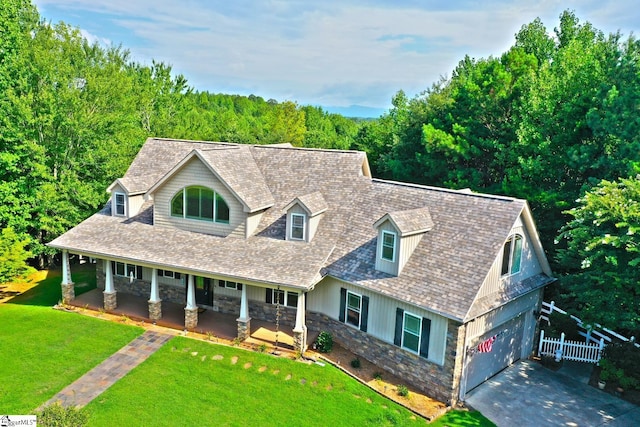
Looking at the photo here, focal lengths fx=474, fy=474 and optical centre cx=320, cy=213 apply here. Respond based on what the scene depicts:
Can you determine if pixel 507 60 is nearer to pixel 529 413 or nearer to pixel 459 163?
pixel 459 163

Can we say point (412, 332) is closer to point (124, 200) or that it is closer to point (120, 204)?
point (124, 200)

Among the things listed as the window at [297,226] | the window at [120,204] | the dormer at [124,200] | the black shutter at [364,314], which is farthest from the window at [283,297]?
the window at [120,204]

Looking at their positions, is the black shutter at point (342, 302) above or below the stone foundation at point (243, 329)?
above

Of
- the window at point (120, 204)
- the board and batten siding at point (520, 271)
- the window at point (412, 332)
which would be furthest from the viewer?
the window at point (120, 204)

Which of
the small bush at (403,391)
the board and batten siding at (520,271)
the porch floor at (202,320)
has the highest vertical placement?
the board and batten siding at (520,271)

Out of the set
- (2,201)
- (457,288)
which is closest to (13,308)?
(2,201)

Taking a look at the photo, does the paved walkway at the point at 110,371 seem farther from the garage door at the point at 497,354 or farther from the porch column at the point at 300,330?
the garage door at the point at 497,354

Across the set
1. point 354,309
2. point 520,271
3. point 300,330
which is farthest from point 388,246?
point 520,271
